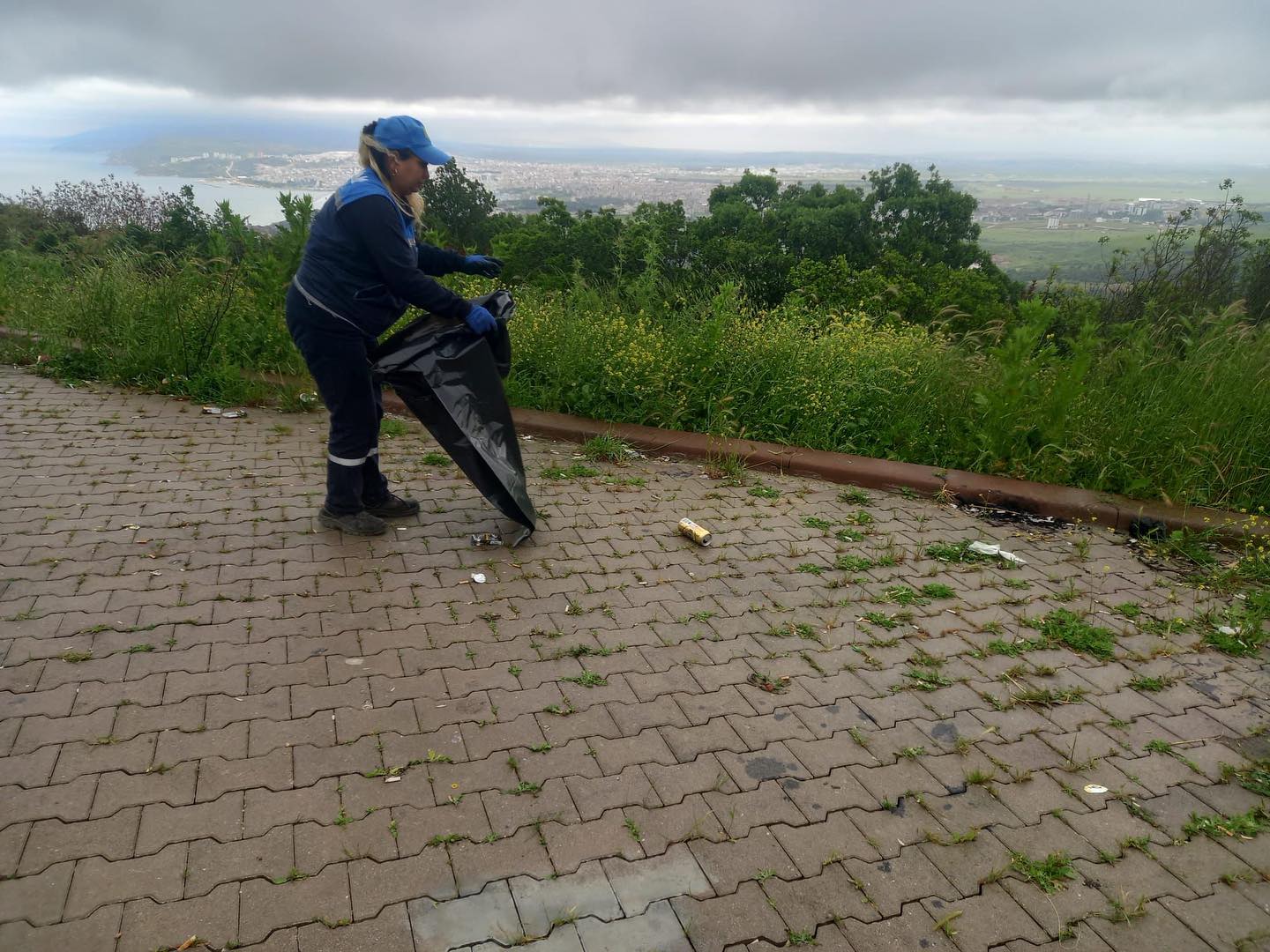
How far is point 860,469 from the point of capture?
Answer: 585 cm

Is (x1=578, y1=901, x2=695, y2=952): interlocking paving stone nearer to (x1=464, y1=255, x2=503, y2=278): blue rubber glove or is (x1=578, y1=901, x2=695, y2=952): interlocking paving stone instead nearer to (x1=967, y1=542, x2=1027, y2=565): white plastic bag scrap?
(x1=967, y1=542, x2=1027, y2=565): white plastic bag scrap

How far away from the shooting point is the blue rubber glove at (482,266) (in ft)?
15.6

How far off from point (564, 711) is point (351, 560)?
1.65 m

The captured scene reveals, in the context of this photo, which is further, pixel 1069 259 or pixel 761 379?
pixel 1069 259

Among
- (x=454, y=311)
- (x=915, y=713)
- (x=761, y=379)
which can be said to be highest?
(x=454, y=311)

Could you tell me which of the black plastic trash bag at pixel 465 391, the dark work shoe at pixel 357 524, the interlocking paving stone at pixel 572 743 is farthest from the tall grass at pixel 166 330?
the black plastic trash bag at pixel 465 391

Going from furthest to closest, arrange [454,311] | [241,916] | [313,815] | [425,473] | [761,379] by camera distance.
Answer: [761,379] < [425,473] < [454,311] < [313,815] < [241,916]

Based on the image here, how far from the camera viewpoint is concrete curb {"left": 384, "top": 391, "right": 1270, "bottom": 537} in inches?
210

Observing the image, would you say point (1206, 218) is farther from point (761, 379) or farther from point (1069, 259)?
point (761, 379)

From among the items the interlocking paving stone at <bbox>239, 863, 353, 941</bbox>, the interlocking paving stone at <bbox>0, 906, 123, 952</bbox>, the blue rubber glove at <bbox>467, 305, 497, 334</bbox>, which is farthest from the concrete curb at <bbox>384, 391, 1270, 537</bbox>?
the interlocking paving stone at <bbox>0, 906, 123, 952</bbox>

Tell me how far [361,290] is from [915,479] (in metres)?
3.79

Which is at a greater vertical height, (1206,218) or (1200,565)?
(1206,218)

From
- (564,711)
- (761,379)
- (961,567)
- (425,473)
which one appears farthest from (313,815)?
(761,379)

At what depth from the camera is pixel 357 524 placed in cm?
456
